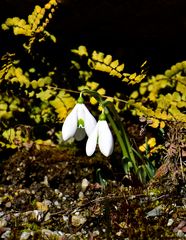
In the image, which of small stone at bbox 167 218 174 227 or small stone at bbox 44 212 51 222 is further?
small stone at bbox 44 212 51 222

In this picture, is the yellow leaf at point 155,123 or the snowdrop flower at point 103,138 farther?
the yellow leaf at point 155,123

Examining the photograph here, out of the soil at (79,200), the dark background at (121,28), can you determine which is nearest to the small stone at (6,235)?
the soil at (79,200)

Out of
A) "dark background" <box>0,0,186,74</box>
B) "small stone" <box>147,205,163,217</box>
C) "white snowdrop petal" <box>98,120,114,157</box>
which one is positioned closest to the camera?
"white snowdrop petal" <box>98,120,114,157</box>

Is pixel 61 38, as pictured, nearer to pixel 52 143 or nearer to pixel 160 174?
pixel 52 143

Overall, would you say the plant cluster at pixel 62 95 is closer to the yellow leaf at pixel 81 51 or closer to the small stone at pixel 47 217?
the yellow leaf at pixel 81 51

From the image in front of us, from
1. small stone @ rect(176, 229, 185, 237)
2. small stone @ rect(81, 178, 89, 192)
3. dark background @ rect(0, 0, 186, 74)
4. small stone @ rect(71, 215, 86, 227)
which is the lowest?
small stone @ rect(176, 229, 185, 237)

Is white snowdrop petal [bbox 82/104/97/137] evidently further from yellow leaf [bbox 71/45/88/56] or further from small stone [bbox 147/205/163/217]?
yellow leaf [bbox 71/45/88/56]

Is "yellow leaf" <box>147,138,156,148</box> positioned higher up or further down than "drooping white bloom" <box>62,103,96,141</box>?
further down

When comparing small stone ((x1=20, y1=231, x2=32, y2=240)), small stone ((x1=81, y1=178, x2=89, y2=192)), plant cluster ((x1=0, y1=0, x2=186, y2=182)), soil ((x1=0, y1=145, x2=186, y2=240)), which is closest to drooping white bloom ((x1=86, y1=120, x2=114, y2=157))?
soil ((x1=0, y1=145, x2=186, y2=240))
